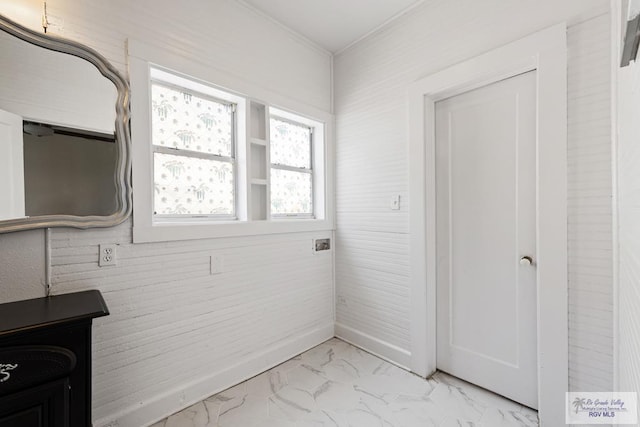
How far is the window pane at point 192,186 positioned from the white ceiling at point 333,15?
1243mm

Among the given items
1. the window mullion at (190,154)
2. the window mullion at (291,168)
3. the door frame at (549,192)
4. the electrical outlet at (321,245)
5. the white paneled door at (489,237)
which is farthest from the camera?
the electrical outlet at (321,245)

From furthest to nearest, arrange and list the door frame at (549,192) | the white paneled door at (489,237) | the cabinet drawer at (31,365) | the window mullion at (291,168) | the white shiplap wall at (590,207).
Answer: the window mullion at (291,168) → the white paneled door at (489,237) → the door frame at (549,192) → the white shiplap wall at (590,207) → the cabinet drawer at (31,365)

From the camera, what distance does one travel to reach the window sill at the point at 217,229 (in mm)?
1705

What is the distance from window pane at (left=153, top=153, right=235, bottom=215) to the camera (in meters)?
1.90

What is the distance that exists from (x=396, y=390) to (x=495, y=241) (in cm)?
122

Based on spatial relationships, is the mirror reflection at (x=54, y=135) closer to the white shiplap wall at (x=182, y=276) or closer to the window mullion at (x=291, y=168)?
the white shiplap wall at (x=182, y=276)

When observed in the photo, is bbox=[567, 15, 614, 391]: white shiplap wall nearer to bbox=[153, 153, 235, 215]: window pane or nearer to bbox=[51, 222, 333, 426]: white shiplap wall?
bbox=[51, 222, 333, 426]: white shiplap wall

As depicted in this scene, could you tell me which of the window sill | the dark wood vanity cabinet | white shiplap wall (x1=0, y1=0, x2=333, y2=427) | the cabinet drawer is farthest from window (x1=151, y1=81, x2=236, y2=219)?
the cabinet drawer

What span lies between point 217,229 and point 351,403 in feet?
4.75

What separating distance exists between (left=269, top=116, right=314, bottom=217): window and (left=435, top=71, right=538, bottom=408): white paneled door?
3.92ft

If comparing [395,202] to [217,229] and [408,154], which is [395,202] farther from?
[217,229]

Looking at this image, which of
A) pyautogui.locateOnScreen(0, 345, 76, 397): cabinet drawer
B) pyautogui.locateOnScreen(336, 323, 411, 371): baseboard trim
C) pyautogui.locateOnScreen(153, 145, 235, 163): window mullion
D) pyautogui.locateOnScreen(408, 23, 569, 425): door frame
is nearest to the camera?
pyautogui.locateOnScreen(0, 345, 76, 397): cabinet drawer

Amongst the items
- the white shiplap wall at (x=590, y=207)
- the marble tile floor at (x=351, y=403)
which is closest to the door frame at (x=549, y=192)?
the white shiplap wall at (x=590, y=207)

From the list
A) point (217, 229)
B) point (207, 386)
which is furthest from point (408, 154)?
point (207, 386)
